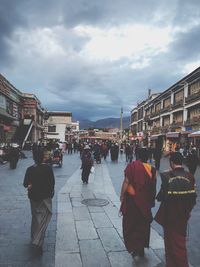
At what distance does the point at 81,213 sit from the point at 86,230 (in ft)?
4.33

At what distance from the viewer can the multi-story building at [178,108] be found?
125 ft

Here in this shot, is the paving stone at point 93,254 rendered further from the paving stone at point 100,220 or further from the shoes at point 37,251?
the paving stone at point 100,220

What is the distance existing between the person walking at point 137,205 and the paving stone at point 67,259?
82 centimetres

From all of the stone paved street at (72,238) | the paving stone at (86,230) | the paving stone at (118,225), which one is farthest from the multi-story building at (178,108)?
the paving stone at (86,230)

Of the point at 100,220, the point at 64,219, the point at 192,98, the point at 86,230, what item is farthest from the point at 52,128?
the point at 86,230

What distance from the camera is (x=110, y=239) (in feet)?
17.7

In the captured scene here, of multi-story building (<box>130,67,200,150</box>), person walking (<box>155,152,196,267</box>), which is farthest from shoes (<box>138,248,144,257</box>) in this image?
multi-story building (<box>130,67,200,150</box>)

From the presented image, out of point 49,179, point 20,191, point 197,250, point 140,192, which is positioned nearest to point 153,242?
point 197,250

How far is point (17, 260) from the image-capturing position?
14.3 feet

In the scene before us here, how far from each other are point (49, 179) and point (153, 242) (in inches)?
90.2

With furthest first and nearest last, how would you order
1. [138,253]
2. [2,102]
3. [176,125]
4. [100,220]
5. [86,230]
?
[176,125]
[2,102]
[100,220]
[86,230]
[138,253]

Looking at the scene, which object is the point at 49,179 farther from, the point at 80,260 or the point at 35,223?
the point at 80,260

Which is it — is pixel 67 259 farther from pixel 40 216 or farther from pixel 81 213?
pixel 81 213

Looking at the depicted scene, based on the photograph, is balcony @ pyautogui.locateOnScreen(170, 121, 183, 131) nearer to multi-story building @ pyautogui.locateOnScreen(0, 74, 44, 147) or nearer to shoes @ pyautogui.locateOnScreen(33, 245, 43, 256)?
multi-story building @ pyautogui.locateOnScreen(0, 74, 44, 147)
